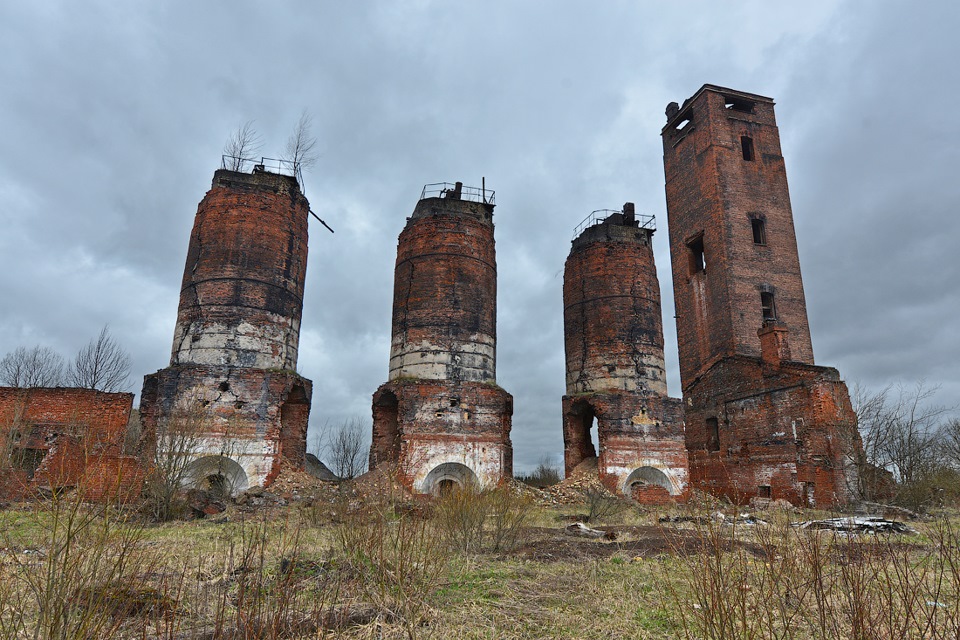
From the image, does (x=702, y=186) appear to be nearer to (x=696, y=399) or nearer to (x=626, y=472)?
(x=696, y=399)

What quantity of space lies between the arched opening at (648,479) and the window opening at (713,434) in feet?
10.4

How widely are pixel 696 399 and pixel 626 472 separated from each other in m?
5.79

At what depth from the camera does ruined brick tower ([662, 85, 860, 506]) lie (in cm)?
1784

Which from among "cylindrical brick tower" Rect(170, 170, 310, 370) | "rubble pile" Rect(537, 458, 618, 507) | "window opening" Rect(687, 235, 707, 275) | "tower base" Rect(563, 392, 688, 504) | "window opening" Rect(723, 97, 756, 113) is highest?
"window opening" Rect(723, 97, 756, 113)

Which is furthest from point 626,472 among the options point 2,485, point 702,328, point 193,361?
point 2,485

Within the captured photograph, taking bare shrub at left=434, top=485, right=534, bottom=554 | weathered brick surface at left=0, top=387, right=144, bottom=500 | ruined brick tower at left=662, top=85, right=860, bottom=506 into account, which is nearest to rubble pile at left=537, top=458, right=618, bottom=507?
ruined brick tower at left=662, top=85, right=860, bottom=506

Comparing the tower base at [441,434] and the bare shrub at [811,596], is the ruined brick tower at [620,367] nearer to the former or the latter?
the tower base at [441,434]

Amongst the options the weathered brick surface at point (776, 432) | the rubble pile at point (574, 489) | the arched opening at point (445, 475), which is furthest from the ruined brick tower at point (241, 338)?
the weathered brick surface at point (776, 432)

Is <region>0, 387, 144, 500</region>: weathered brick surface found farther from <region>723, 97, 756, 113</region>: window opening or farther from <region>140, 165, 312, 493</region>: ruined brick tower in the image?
<region>723, 97, 756, 113</region>: window opening

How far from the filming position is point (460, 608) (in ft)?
16.2

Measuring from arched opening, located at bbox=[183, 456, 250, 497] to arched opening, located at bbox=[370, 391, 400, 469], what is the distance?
3.98m

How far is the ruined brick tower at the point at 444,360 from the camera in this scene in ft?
57.7

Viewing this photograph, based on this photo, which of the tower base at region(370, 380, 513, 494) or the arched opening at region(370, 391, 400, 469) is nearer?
the tower base at region(370, 380, 513, 494)

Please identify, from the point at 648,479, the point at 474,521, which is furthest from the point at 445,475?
the point at 474,521
